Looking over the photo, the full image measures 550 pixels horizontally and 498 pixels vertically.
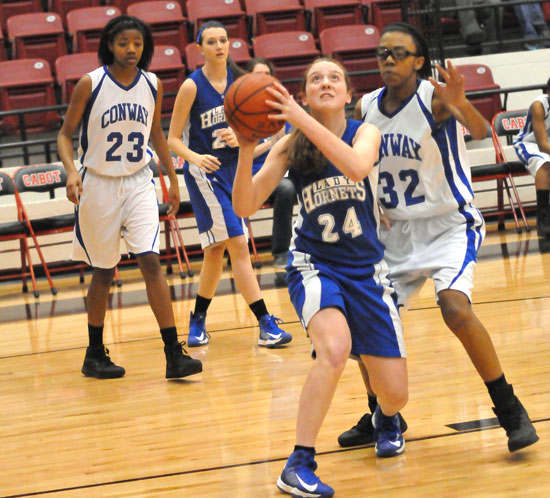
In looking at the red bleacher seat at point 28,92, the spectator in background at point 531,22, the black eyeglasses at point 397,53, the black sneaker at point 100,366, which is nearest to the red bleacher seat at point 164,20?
the red bleacher seat at point 28,92

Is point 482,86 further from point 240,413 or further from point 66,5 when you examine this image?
point 240,413

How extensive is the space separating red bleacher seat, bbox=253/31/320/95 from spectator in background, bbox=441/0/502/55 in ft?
7.06

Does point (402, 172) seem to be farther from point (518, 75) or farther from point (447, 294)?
Answer: point (518, 75)

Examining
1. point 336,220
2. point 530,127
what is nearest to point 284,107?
point 336,220

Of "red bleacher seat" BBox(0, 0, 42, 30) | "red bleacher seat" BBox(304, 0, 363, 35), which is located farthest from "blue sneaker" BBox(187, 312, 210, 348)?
"red bleacher seat" BBox(0, 0, 42, 30)

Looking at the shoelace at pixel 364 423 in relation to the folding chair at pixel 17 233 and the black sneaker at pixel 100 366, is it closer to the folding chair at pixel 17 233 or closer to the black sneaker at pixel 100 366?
the black sneaker at pixel 100 366

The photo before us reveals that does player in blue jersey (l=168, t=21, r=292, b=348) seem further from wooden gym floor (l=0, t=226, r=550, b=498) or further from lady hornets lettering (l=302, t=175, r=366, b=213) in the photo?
lady hornets lettering (l=302, t=175, r=366, b=213)

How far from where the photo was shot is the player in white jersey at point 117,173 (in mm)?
4402

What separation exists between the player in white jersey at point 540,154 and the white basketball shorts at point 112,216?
14.9ft

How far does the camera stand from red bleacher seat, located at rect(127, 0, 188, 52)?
9766 mm

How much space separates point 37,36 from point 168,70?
1.68 m

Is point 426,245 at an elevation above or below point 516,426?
above

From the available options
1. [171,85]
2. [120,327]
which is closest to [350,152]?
[120,327]

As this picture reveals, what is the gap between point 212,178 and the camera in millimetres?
5078
